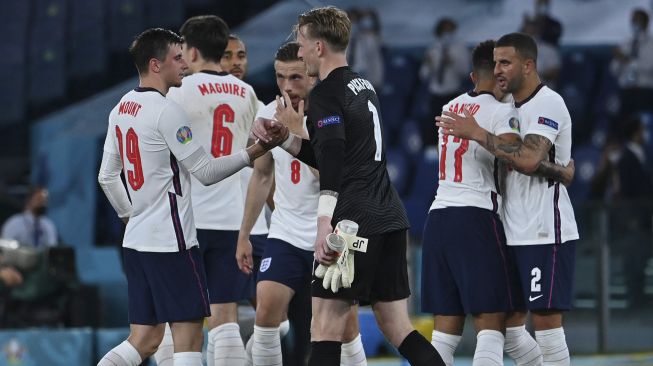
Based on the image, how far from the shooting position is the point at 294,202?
7.17 metres

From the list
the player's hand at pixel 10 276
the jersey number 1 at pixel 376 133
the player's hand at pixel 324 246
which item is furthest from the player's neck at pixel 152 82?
the player's hand at pixel 10 276

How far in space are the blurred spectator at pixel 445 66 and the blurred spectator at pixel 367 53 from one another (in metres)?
0.58

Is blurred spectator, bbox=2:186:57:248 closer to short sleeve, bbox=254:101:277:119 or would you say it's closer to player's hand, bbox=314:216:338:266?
short sleeve, bbox=254:101:277:119

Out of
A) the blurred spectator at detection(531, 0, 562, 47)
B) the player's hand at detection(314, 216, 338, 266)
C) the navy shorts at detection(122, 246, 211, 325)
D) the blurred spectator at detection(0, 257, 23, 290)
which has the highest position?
the blurred spectator at detection(531, 0, 562, 47)

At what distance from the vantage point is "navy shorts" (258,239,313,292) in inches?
276

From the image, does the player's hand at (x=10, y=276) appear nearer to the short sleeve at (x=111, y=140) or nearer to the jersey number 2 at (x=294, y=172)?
the jersey number 2 at (x=294, y=172)

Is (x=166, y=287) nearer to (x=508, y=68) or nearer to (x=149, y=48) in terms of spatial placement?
(x=149, y=48)

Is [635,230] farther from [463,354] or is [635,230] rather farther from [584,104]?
[584,104]

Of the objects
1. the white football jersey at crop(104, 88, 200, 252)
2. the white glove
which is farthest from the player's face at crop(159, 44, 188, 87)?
the white glove

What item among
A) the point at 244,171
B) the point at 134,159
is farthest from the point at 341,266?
the point at 244,171

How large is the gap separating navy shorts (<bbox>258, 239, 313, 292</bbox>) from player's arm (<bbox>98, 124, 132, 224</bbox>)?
834mm

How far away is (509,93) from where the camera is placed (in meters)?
7.04

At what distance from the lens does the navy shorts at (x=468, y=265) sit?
681cm

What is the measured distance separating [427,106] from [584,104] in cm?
198
